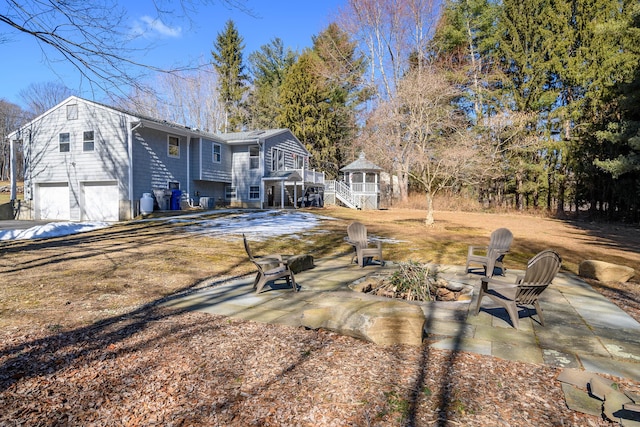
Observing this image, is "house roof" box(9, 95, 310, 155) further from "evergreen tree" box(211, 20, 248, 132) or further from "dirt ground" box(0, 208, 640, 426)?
"evergreen tree" box(211, 20, 248, 132)

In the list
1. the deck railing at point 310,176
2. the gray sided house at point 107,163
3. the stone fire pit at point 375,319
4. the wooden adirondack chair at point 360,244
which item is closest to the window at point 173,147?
the gray sided house at point 107,163

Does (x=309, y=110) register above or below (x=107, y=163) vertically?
above

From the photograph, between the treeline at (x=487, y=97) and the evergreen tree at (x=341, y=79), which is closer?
the treeline at (x=487, y=97)

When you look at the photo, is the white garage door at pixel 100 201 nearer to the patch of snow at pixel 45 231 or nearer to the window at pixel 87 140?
the window at pixel 87 140

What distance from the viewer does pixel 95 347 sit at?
3279 millimetres

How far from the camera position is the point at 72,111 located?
18.6 meters

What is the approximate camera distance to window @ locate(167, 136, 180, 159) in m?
19.6

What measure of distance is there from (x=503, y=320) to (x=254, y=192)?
2091 cm

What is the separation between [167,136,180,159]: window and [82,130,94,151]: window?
3570 mm

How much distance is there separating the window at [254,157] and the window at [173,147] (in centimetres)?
501

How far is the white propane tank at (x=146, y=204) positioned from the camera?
56.7ft

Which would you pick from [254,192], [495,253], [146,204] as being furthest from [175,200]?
[495,253]

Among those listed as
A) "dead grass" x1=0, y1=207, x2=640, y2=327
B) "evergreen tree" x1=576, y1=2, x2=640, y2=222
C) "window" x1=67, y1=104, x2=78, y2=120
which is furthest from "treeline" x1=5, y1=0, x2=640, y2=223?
"dead grass" x1=0, y1=207, x2=640, y2=327

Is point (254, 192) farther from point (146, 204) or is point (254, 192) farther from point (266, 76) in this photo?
point (266, 76)
